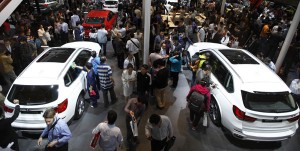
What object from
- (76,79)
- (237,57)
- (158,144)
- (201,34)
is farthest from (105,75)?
(201,34)

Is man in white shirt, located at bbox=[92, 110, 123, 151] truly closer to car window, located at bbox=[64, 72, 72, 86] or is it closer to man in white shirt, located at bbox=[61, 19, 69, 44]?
car window, located at bbox=[64, 72, 72, 86]

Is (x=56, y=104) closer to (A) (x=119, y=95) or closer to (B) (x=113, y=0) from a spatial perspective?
(A) (x=119, y=95)

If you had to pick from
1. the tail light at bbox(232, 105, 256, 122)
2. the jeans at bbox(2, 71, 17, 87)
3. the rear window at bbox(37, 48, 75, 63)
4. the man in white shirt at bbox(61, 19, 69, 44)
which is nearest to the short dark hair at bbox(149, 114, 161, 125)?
the tail light at bbox(232, 105, 256, 122)

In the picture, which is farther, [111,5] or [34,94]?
[111,5]

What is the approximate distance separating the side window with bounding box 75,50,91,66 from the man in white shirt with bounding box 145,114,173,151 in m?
3.67

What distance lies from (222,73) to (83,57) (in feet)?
14.3

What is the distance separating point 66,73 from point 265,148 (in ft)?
18.2

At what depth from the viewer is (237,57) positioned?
6883 mm

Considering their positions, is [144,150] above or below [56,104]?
below

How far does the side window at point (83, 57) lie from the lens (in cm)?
715

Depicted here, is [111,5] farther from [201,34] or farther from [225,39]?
[225,39]

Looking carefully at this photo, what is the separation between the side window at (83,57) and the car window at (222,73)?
4.07 meters

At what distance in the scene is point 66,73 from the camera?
618 centimetres

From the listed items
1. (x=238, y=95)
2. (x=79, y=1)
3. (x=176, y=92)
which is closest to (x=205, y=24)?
(x=176, y=92)
